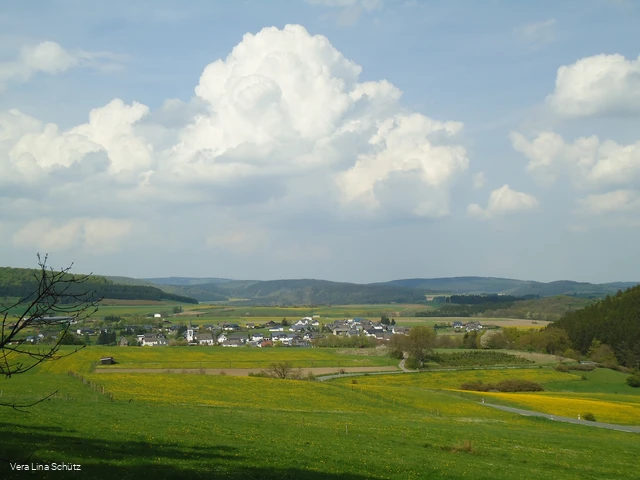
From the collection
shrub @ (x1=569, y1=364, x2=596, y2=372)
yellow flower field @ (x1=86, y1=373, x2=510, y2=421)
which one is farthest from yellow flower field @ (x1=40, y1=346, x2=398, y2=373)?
shrub @ (x1=569, y1=364, x2=596, y2=372)

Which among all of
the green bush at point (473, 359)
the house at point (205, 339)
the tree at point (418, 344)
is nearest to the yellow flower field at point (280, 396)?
the tree at point (418, 344)

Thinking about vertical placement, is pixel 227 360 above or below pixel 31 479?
below

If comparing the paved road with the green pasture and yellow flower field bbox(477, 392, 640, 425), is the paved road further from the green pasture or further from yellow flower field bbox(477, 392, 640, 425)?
the green pasture

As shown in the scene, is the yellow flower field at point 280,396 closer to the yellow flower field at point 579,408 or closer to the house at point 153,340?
the yellow flower field at point 579,408

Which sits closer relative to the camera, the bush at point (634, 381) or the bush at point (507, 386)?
the bush at point (507, 386)

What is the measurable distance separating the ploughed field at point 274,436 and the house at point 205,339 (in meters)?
88.0

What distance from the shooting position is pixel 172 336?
151 meters

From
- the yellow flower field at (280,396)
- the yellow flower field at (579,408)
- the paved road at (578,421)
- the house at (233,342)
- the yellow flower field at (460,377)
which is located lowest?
the house at (233,342)

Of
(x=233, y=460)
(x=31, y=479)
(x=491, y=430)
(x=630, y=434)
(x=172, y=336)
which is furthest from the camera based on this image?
(x=172, y=336)

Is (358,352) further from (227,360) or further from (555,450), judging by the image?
(555,450)

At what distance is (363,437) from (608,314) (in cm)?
12689

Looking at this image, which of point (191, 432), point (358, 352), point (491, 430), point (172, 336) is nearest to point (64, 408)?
point (191, 432)

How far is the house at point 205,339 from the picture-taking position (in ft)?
469

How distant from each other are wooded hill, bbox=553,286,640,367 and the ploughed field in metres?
71.6
